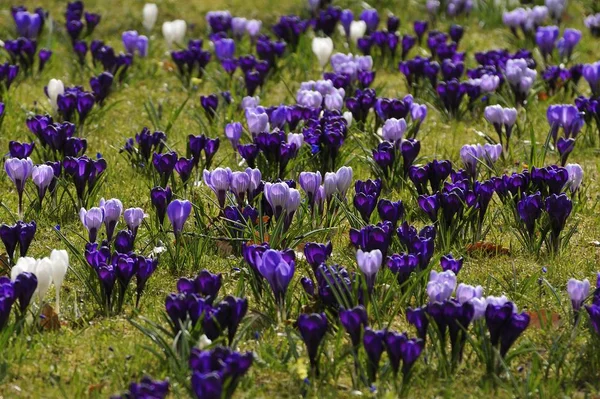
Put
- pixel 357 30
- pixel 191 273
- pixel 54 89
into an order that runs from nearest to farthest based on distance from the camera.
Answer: pixel 191 273, pixel 54 89, pixel 357 30

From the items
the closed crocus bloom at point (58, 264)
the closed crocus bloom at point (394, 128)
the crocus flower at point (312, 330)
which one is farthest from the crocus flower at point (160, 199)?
the closed crocus bloom at point (394, 128)

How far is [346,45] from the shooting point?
8.91 metres

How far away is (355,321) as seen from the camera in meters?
3.59

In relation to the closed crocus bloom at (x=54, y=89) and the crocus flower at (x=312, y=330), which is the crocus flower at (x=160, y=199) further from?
the closed crocus bloom at (x=54, y=89)

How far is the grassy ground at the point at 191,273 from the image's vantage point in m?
3.60

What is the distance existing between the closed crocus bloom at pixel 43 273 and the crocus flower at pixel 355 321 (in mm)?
1107

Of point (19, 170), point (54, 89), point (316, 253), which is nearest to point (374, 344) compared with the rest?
point (316, 253)

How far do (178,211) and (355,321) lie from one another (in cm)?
120

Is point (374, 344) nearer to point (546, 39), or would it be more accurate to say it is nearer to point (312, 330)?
point (312, 330)

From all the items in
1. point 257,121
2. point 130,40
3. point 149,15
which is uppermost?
point 257,121

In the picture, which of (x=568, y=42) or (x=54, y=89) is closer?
(x=54, y=89)

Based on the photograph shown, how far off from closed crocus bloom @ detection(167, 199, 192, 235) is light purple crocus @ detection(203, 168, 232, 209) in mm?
357

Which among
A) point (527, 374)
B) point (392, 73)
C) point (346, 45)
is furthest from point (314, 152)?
point (346, 45)

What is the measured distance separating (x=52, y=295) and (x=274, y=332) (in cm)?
100
